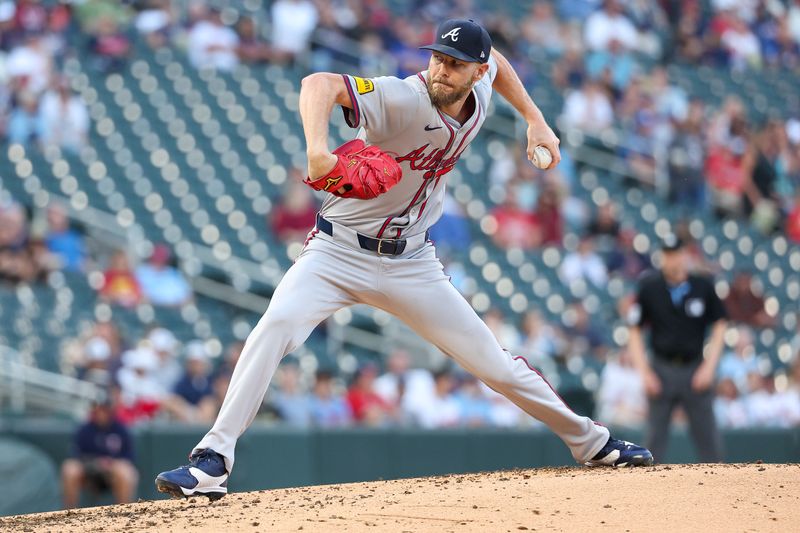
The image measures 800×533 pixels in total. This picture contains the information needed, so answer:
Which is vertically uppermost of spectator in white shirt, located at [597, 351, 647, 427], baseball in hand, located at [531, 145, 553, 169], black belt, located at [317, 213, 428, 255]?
baseball in hand, located at [531, 145, 553, 169]

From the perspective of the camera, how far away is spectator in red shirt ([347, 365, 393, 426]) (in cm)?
1070

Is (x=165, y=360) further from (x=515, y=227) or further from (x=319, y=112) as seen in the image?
(x=319, y=112)

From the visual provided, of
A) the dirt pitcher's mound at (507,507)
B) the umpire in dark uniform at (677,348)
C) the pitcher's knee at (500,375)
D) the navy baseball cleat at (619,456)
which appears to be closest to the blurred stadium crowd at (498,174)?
the umpire in dark uniform at (677,348)

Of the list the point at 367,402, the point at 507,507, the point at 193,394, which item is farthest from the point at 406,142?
the point at 367,402

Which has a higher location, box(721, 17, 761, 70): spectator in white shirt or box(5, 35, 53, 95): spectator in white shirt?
box(721, 17, 761, 70): spectator in white shirt

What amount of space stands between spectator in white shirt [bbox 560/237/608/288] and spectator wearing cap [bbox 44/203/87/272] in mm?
4913

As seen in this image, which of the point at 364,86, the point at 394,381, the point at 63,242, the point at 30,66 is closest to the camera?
the point at 364,86

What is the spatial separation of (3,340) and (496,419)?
396 centimetres

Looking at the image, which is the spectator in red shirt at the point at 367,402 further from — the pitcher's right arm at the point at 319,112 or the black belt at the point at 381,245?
the pitcher's right arm at the point at 319,112

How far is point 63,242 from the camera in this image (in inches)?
458

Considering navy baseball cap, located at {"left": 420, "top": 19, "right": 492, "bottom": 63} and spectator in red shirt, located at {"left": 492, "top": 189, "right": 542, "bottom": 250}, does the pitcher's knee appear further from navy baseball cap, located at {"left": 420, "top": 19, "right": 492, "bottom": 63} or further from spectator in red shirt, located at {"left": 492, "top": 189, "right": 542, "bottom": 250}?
spectator in red shirt, located at {"left": 492, "top": 189, "right": 542, "bottom": 250}

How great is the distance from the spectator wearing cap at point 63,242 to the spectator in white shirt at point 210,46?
385 centimetres

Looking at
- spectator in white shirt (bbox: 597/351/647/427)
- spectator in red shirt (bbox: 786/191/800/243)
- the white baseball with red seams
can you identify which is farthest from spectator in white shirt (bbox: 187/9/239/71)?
the white baseball with red seams

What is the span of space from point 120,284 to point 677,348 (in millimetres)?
5245
